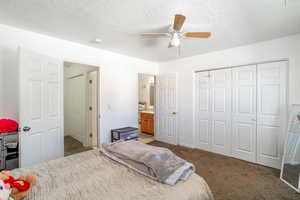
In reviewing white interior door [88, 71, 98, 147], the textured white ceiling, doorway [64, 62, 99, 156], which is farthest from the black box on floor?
the textured white ceiling

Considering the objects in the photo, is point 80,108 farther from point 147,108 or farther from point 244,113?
point 244,113

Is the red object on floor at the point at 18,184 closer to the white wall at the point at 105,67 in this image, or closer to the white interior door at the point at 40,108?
the white interior door at the point at 40,108

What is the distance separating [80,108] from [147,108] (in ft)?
8.23

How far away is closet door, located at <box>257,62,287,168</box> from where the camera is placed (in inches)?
105

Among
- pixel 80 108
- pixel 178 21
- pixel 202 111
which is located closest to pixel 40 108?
pixel 80 108

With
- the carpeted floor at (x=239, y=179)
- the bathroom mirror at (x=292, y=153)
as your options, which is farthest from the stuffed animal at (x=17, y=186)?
the bathroom mirror at (x=292, y=153)

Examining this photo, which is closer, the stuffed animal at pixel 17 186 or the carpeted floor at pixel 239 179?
the stuffed animal at pixel 17 186

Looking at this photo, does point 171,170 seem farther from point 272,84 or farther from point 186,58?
point 186,58

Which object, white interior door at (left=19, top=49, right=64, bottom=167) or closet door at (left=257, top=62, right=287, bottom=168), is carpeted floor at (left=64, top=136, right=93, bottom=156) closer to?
white interior door at (left=19, top=49, right=64, bottom=167)

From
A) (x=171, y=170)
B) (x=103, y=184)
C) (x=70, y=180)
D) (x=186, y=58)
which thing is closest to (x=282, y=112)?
(x=186, y=58)

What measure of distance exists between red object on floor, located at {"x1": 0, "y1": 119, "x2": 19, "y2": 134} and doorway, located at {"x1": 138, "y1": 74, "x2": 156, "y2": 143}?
10.5ft

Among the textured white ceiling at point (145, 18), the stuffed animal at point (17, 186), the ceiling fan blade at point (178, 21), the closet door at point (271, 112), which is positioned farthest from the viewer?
the closet door at point (271, 112)

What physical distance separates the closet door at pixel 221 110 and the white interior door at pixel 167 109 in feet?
3.25

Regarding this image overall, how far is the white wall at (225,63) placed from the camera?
2.53m
